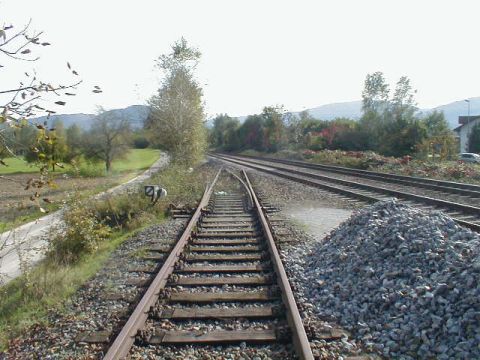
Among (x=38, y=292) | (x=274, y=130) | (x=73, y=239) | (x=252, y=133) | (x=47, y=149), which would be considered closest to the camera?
(x=47, y=149)

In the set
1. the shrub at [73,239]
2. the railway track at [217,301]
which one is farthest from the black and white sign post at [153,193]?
the railway track at [217,301]

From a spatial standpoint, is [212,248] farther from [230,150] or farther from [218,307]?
[230,150]

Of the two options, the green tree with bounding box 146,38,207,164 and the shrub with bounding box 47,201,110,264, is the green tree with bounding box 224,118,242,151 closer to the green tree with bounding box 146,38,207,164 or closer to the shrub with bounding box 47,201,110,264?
the green tree with bounding box 146,38,207,164

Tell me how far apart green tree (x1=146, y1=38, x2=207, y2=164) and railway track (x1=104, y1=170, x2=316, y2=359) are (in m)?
19.6

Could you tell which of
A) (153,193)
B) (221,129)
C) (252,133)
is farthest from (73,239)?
(221,129)

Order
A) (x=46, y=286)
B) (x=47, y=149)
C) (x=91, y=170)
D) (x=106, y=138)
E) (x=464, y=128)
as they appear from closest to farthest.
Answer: (x=47, y=149)
(x=46, y=286)
(x=91, y=170)
(x=106, y=138)
(x=464, y=128)

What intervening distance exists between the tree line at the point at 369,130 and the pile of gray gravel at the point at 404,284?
2540 cm

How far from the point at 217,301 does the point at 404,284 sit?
78.3 inches

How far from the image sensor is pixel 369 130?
5556cm

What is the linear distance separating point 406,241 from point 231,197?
30.3ft

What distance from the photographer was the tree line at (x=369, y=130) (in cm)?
4378

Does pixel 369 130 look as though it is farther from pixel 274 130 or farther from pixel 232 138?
pixel 232 138

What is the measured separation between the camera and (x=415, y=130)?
44.1 m

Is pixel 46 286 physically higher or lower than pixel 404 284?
lower
